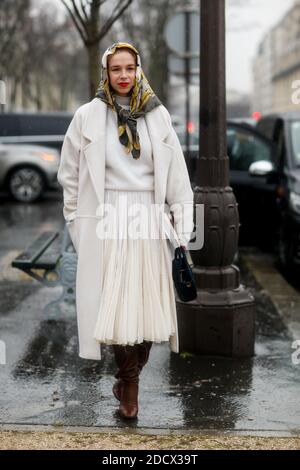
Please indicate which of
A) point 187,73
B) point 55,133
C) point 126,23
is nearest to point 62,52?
point 126,23

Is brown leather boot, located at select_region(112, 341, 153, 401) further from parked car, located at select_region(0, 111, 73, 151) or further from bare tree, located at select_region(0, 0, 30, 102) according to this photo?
bare tree, located at select_region(0, 0, 30, 102)

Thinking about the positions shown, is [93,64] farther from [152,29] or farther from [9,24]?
[9,24]

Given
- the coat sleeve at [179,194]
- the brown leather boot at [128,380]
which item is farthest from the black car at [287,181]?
the brown leather boot at [128,380]

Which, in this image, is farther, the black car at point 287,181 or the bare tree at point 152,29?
the bare tree at point 152,29

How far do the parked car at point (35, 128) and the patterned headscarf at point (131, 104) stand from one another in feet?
48.8

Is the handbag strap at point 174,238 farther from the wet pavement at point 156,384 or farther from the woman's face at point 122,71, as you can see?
the wet pavement at point 156,384

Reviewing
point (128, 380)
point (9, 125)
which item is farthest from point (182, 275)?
point (9, 125)

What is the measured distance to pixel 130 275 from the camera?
459 cm

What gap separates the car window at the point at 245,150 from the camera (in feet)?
36.7

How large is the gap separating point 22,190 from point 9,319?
1184 cm

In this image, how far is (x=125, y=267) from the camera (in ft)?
15.1

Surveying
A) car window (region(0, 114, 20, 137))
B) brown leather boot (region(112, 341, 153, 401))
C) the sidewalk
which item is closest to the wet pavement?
the sidewalk

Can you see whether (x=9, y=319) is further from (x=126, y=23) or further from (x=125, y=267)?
(x=126, y=23)

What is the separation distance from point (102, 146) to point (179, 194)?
1.70 feet
